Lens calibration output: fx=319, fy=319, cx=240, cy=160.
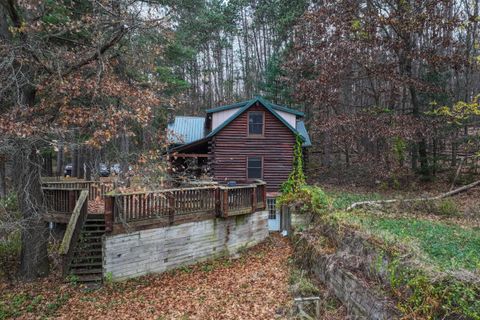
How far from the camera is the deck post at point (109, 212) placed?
9678mm

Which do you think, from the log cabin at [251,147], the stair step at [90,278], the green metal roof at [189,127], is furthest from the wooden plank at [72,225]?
the green metal roof at [189,127]

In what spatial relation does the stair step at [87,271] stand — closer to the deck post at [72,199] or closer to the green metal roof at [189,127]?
the deck post at [72,199]

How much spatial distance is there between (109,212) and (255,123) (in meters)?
10.9

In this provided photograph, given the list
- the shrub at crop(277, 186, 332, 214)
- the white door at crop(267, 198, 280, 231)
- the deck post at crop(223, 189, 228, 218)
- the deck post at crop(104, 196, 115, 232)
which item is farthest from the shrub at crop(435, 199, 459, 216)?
the deck post at crop(104, 196, 115, 232)

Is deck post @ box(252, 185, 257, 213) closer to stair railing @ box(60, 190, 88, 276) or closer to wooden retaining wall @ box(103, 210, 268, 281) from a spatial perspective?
wooden retaining wall @ box(103, 210, 268, 281)

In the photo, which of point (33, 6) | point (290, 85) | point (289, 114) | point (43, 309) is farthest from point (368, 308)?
point (290, 85)

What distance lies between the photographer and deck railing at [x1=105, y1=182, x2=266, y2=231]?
9891 mm

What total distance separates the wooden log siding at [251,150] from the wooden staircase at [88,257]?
867cm

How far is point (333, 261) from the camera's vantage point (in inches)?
346

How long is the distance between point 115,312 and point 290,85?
24250mm

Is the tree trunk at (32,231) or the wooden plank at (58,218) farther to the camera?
the wooden plank at (58,218)

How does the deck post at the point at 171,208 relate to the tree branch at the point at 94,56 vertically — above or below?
below

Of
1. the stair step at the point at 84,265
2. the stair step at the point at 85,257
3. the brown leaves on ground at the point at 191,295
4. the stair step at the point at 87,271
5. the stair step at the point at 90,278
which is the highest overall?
the stair step at the point at 85,257

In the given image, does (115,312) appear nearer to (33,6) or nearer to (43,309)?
(43,309)
